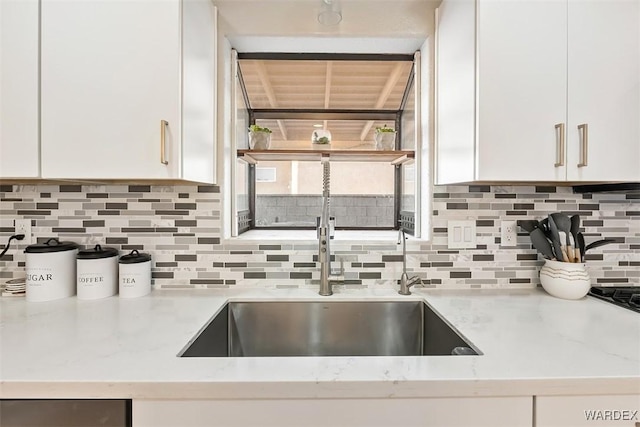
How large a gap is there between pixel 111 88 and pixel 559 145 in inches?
59.0

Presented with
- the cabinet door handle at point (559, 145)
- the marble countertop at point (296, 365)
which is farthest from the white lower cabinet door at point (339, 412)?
the cabinet door handle at point (559, 145)

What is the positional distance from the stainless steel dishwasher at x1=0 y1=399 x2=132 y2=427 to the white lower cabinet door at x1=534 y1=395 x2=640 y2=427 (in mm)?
943

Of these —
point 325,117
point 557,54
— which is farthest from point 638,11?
point 325,117

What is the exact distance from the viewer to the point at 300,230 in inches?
67.8

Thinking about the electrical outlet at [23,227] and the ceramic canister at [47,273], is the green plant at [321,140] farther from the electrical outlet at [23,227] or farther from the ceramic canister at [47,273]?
the electrical outlet at [23,227]

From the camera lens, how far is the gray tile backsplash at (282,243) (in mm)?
1365

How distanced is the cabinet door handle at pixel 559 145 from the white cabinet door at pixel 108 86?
127 centimetres

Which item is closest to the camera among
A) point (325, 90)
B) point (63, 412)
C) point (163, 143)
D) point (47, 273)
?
point (63, 412)

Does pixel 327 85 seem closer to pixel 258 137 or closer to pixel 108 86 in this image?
pixel 258 137

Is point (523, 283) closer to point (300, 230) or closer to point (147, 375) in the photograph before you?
point (300, 230)

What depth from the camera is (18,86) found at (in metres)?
1.03

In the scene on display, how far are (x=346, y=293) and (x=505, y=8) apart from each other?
1173 mm

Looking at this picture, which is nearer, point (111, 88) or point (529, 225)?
point (111, 88)

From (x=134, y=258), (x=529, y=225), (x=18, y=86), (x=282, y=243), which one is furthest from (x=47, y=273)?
(x=529, y=225)
